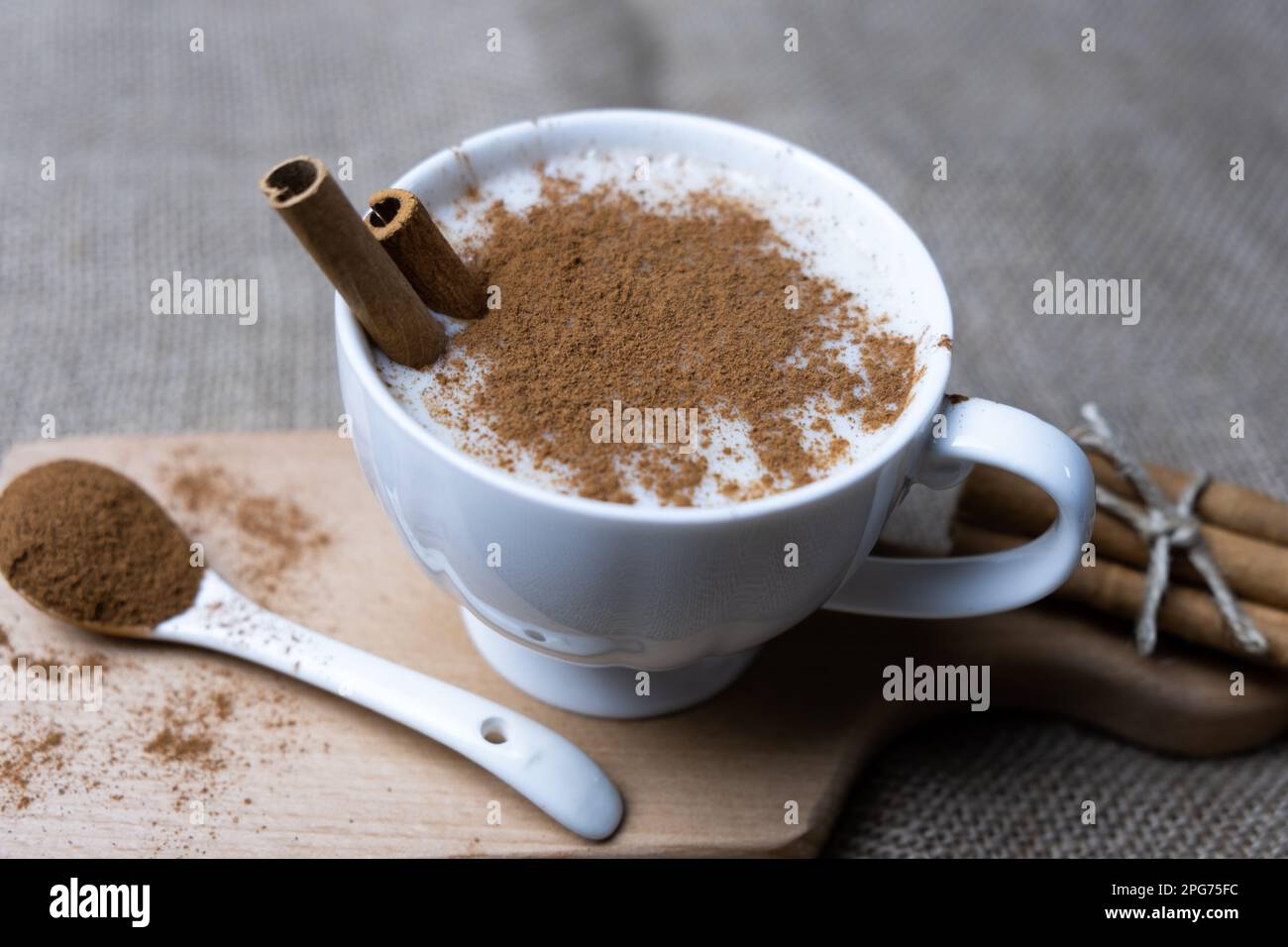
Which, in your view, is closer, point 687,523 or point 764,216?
point 687,523

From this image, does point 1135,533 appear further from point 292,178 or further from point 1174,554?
point 292,178

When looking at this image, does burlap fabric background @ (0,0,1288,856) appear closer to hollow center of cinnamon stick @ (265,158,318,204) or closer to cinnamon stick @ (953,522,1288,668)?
cinnamon stick @ (953,522,1288,668)

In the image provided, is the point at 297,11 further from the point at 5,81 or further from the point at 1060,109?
the point at 1060,109

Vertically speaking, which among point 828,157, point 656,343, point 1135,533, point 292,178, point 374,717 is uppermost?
point 292,178

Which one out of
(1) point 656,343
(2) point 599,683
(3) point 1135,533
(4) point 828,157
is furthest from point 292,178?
(4) point 828,157

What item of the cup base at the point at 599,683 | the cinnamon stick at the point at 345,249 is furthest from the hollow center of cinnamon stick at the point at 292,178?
the cup base at the point at 599,683

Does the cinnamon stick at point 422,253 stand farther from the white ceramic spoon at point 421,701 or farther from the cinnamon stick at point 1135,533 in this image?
the cinnamon stick at point 1135,533
